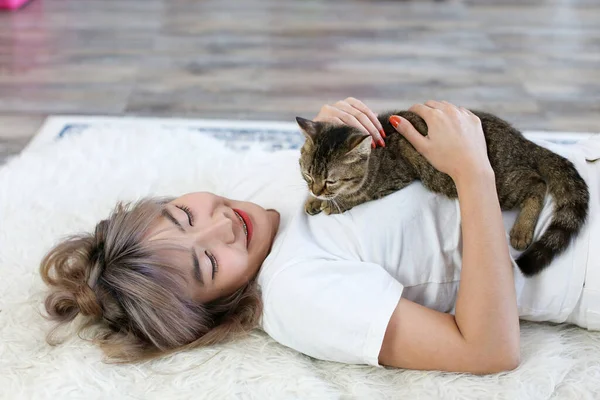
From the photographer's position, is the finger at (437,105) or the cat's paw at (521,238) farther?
the finger at (437,105)

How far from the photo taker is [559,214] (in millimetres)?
1278

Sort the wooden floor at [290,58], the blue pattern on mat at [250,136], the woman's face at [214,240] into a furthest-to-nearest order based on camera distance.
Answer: the wooden floor at [290,58] < the blue pattern on mat at [250,136] < the woman's face at [214,240]

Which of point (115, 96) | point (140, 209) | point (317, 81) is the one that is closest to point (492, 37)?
point (317, 81)

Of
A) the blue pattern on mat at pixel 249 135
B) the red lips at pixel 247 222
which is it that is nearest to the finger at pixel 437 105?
the red lips at pixel 247 222

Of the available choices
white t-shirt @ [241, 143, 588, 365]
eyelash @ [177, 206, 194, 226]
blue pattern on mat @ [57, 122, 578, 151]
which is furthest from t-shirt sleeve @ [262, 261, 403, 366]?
blue pattern on mat @ [57, 122, 578, 151]

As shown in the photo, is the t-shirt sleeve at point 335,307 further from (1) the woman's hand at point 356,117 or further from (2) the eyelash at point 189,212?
(1) the woman's hand at point 356,117

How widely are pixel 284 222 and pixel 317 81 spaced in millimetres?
1565

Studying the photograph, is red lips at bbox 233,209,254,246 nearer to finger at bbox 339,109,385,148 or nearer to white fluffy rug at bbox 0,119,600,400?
white fluffy rug at bbox 0,119,600,400

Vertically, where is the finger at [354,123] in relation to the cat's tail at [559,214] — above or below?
above

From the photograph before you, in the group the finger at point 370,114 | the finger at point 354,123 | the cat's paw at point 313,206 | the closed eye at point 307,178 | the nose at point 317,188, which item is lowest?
the cat's paw at point 313,206

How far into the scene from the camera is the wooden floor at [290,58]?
2648mm

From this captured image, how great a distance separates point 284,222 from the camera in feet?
4.66

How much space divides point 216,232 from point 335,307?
29cm

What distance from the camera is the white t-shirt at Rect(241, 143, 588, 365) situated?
116 centimetres
